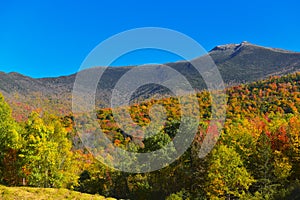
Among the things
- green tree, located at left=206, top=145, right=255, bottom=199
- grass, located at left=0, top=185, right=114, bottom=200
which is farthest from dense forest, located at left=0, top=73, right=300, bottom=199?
grass, located at left=0, top=185, right=114, bottom=200

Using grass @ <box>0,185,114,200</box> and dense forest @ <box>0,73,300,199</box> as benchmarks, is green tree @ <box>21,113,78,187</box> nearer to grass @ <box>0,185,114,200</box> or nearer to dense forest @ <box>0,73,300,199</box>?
dense forest @ <box>0,73,300,199</box>

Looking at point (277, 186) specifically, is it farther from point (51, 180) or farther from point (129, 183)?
point (51, 180)

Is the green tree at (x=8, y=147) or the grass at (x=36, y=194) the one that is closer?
the grass at (x=36, y=194)

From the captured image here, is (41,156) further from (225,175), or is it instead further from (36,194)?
(225,175)

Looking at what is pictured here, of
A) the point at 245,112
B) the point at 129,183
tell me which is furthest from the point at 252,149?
the point at 245,112

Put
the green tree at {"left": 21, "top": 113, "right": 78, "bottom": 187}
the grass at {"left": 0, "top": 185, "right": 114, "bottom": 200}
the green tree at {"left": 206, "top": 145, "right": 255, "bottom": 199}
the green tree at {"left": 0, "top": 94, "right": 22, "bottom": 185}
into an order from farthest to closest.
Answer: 1. the green tree at {"left": 206, "top": 145, "right": 255, "bottom": 199}
2. the green tree at {"left": 0, "top": 94, "right": 22, "bottom": 185}
3. the green tree at {"left": 21, "top": 113, "right": 78, "bottom": 187}
4. the grass at {"left": 0, "top": 185, "right": 114, "bottom": 200}

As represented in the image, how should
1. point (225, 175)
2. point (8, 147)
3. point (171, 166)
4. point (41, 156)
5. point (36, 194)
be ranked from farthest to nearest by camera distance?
point (171, 166), point (225, 175), point (8, 147), point (41, 156), point (36, 194)

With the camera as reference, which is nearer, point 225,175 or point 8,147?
point 8,147

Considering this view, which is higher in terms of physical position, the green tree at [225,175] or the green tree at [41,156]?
the green tree at [41,156]

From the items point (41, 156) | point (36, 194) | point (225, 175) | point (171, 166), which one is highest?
point (41, 156)

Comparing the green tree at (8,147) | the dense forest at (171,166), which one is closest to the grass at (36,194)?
the dense forest at (171,166)

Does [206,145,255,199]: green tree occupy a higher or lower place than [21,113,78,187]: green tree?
lower

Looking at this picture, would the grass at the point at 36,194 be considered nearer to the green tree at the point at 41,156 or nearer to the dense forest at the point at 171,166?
the green tree at the point at 41,156

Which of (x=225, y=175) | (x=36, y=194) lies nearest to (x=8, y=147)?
(x=36, y=194)
